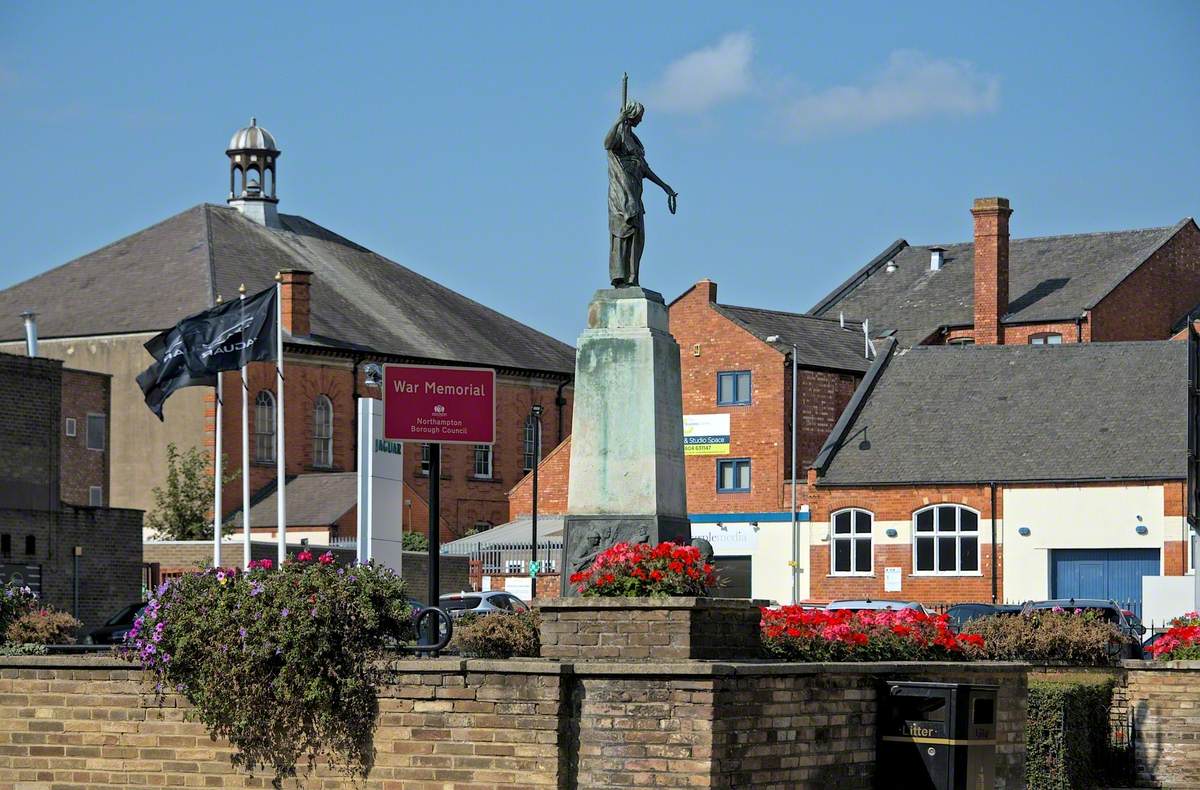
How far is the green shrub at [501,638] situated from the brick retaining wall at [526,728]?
1587 mm

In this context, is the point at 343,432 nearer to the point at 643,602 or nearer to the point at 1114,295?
the point at 1114,295

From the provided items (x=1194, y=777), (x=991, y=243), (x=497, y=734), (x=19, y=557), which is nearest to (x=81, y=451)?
(x=19, y=557)

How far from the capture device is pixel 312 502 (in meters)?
68.3

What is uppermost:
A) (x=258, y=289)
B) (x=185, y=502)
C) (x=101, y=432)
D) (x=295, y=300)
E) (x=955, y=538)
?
(x=258, y=289)

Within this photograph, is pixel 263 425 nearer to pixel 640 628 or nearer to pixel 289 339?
pixel 289 339

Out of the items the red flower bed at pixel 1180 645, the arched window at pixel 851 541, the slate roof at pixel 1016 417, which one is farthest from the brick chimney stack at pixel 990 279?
the red flower bed at pixel 1180 645

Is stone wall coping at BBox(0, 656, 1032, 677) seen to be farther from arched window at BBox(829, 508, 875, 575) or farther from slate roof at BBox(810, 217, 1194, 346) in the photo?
slate roof at BBox(810, 217, 1194, 346)

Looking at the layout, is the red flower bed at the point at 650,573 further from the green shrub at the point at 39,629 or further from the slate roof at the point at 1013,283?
the slate roof at the point at 1013,283

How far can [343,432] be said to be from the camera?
75.6 m

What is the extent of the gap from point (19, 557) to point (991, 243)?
117ft

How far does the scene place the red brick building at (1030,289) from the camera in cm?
6944

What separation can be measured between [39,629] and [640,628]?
7.32 m

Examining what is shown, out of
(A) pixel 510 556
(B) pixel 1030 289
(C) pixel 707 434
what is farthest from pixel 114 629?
(B) pixel 1030 289

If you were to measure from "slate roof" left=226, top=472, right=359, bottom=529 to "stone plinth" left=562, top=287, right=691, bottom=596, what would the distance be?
46.5m
